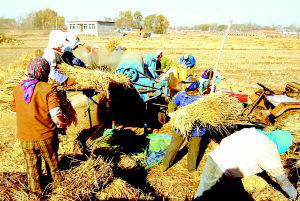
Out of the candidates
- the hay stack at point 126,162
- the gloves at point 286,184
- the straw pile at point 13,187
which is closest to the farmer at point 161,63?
the hay stack at point 126,162

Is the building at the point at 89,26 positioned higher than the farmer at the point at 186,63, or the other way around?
the building at the point at 89,26

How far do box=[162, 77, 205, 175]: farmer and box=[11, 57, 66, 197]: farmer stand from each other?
2019 mm

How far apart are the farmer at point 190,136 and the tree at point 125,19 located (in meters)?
90.3

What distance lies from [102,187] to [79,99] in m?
5.17

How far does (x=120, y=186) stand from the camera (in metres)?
2.67

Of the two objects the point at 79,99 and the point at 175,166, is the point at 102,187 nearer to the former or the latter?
the point at 175,166

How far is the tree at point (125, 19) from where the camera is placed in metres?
87.9

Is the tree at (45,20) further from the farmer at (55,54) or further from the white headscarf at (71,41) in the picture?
the farmer at (55,54)

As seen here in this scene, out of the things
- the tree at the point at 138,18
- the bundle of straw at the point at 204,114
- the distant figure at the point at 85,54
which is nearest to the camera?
the bundle of straw at the point at 204,114

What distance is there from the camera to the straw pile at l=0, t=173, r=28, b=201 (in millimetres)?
2322

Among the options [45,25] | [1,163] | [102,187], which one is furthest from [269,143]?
[45,25]

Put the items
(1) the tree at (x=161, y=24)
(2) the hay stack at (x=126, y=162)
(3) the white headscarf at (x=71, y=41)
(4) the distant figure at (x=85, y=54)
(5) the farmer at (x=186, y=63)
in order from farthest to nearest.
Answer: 1. (1) the tree at (x=161, y=24)
2. (5) the farmer at (x=186, y=63)
3. (4) the distant figure at (x=85, y=54)
4. (2) the hay stack at (x=126, y=162)
5. (3) the white headscarf at (x=71, y=41)

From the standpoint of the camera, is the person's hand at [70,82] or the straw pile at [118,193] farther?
the person's hand at [70,82]

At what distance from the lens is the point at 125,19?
91250 mm
